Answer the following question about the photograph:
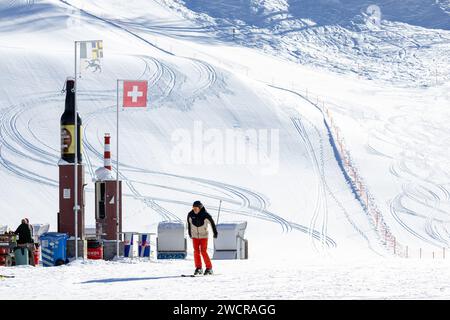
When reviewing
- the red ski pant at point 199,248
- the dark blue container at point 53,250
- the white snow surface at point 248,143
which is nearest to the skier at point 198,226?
the red ski pant at point 199,248

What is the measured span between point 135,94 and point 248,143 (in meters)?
20.2

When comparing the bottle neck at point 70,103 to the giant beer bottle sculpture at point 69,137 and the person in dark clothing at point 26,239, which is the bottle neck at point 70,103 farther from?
the person in dark clothing at point 26,239

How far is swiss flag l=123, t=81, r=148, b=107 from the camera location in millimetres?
31984

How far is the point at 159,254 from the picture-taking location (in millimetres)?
31781

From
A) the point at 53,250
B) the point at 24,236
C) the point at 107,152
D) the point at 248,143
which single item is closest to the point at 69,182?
the point at 53,250

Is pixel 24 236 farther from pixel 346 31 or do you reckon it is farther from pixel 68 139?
pixel 346 31

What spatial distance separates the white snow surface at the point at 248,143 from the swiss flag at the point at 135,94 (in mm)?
6261

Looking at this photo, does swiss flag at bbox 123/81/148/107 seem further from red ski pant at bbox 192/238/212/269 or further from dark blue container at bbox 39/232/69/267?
red ski pant at bbox 192/238/212/269

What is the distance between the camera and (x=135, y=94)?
32094 millimetres

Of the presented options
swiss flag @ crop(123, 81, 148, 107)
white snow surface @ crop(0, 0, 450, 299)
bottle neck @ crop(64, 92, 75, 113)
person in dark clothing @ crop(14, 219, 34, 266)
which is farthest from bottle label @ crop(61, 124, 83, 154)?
person in dark clothing @ crop(14, 219, 34, 266)

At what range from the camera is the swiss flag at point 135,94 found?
105 feet

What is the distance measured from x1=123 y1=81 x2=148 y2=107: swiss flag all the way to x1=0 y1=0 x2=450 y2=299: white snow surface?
6261mm
